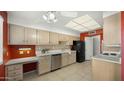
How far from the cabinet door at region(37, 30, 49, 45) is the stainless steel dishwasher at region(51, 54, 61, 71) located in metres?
0.84

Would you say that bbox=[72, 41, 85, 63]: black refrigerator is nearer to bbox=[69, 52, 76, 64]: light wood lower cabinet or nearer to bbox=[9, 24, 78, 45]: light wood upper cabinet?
bbox=[69, 52, 76, 64]: light wood lower cabinet

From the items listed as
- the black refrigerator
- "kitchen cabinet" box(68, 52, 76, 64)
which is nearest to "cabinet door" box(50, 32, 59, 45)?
"kitchen cabinet" box(68, 52, 76, 64)

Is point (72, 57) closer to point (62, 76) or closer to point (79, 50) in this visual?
point (79, 50)

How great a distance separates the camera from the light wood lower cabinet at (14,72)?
88.1 inches

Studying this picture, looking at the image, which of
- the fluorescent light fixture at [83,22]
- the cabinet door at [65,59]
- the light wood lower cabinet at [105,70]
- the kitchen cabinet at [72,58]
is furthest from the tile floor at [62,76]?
the fluorescent light fixture at [83,22]

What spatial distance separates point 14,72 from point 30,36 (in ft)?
4.82

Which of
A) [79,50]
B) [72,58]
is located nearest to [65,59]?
[72,58]

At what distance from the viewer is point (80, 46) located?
5.52 m

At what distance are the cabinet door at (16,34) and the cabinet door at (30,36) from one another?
16 centimetres

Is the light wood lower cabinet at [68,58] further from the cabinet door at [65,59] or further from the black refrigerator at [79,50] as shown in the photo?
the black refrigerator at [79,50]

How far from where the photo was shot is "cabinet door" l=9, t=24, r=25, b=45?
2.62 meters

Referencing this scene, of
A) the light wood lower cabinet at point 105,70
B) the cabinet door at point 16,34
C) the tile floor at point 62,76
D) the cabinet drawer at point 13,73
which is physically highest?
the cabinet door at point 16,34
